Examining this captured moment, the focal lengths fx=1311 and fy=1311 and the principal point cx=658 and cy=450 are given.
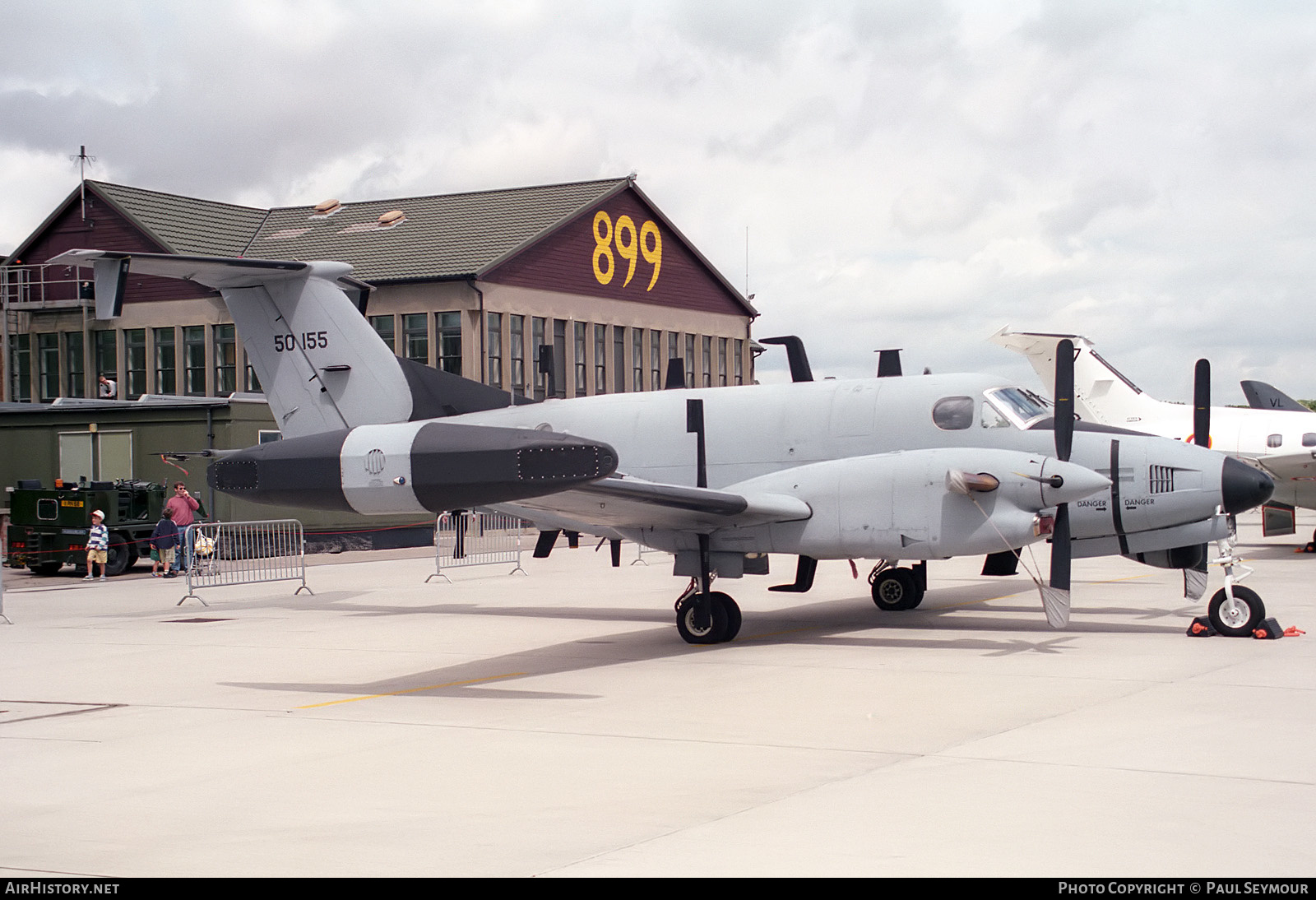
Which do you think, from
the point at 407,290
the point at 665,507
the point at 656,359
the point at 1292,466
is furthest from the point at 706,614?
the point at 656,359

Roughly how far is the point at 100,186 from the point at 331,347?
34.3 metres

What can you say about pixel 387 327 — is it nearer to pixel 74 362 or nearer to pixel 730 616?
pixel 74 362

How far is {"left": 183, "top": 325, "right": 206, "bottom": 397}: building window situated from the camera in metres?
45.6

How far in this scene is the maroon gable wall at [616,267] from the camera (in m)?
45.8

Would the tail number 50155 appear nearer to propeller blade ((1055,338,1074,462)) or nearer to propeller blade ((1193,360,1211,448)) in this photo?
propeller blade ((1055,338,1074,462))

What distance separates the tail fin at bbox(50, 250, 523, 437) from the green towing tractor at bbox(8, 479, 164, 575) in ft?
36.4

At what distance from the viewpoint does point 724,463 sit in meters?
16.4

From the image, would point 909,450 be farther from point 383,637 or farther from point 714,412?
point 383,637

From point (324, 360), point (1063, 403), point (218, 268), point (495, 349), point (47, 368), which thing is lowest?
point (1063, 403)

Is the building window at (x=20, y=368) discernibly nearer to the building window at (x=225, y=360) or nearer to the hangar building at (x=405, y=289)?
the hangar building at (x=405, y=289)

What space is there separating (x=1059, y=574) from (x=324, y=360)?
995 centimetres

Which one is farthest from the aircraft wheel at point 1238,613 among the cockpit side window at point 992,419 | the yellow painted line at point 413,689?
the yellow painted line at point 413,689

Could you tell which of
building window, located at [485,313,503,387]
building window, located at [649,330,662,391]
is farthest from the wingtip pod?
building window, located at [649,330,662,391]

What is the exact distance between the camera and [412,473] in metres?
11.3
